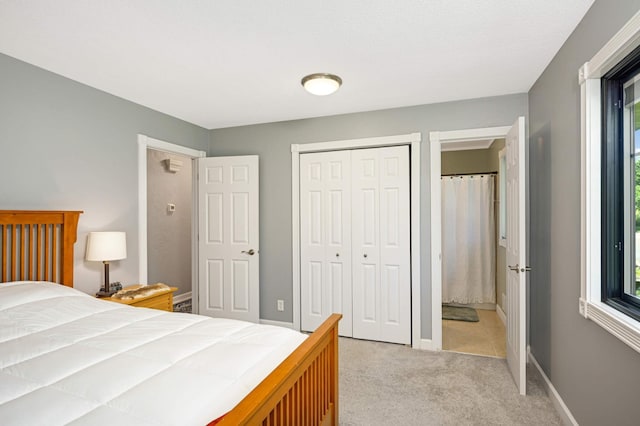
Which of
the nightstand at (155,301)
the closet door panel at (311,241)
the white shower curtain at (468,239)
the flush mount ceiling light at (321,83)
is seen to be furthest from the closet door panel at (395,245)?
the nightstand at (155,301)

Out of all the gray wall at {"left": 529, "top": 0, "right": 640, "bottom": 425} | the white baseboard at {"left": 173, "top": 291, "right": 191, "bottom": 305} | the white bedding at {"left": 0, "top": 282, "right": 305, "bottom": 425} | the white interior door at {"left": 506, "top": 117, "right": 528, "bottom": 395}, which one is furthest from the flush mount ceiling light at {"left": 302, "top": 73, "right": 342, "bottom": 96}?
the white baseboard at {"left": 173, "top": 291, "right": 191, "bottom": 305}

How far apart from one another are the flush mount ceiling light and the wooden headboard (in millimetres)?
2013

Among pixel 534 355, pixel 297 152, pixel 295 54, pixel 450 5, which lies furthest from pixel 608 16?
pixel 297 152

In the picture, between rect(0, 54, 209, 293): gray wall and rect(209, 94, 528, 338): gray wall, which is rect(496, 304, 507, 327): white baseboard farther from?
rect(0, 54, 209, 293): gray wall

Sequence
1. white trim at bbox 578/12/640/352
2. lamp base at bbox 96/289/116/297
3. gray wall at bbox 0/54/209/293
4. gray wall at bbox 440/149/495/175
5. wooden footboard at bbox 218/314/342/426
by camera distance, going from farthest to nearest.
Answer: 1. gray wall at bbox 440/149/495/175
2. lamp base at bbox 96/289/116/297
3. gray wall at bbox 0/54/209/293
4. white trim at bbox 578/12/640/352
5. wooden footboard at bbox 218/314/342/426

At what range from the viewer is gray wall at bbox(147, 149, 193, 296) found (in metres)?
4.66

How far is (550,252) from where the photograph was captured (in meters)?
2.43

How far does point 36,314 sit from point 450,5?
269 cm

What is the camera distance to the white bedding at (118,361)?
41.6 inches

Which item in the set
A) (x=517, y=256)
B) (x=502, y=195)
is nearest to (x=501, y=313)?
(x=502, y=195)

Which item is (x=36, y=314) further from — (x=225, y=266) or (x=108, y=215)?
(x=225, y=266)

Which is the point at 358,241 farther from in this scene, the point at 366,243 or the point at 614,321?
the point at 614,321

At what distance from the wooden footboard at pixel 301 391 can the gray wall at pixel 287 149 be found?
5.64 feet

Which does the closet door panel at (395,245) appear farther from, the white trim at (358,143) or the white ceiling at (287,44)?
the white ceiling at (287,44)
